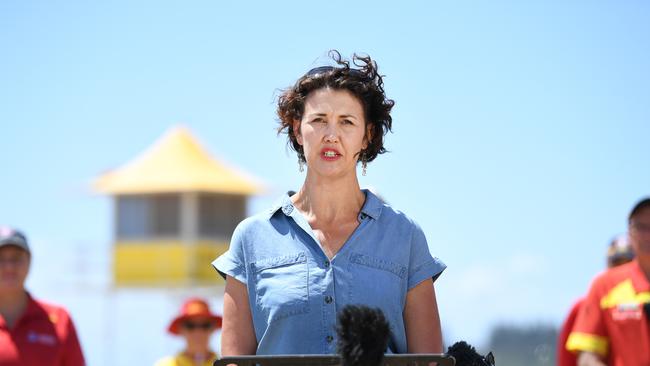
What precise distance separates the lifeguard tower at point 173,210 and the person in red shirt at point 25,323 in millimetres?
32079

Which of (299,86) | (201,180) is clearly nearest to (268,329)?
(299,86)

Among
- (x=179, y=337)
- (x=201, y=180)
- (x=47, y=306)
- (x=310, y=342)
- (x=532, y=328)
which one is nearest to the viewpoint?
(x=310, y=342)

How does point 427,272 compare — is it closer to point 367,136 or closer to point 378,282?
point 378,282

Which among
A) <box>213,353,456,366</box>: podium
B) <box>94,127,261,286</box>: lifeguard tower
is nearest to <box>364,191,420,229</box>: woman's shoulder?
<box>213,353,456,366</box>: podium

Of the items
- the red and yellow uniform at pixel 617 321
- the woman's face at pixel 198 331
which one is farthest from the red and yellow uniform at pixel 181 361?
the red and yellow uniform at pixel 617 321

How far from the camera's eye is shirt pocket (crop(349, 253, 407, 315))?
471 centimetres

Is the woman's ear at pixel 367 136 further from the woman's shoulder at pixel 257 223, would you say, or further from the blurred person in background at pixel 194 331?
the blurred person in background at pixel 194 331

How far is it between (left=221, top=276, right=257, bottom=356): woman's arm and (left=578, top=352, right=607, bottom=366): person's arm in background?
2.17 meters

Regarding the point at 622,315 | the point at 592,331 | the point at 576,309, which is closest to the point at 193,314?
the point at 576,309

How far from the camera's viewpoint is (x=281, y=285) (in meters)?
4.75

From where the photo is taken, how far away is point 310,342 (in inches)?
185

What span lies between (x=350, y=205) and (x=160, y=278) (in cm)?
3518

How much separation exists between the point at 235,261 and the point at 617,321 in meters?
2.30

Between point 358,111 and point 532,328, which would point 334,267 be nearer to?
point 358,111
